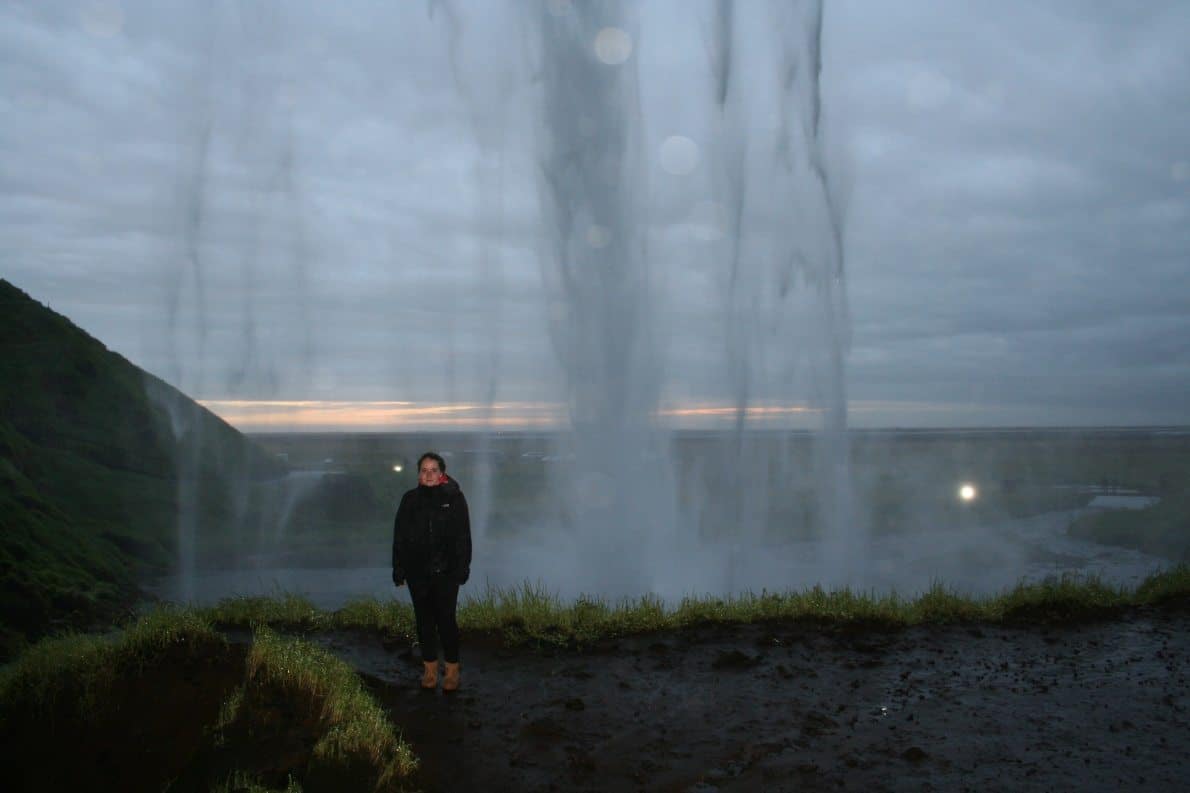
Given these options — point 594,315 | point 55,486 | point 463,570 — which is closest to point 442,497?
point 463,570

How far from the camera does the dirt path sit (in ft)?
18.9

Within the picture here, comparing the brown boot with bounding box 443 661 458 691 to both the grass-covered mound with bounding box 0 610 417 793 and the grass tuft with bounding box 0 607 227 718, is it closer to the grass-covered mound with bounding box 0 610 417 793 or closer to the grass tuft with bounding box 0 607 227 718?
the grass-covered mound with bounding box 0 610 417 793

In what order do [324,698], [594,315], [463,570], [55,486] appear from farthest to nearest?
[55,486]
[594,315]
[463,570]
[324,698]

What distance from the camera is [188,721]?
230 inches

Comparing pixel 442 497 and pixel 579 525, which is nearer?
pixel 442 497

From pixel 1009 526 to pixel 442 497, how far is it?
41.5m

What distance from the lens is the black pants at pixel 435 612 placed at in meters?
7.46

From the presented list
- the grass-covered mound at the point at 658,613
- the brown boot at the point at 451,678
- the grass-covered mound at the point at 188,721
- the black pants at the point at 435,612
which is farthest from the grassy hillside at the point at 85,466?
the brown boot at the point at 451,678

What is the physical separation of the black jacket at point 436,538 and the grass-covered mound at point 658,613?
2261 mm

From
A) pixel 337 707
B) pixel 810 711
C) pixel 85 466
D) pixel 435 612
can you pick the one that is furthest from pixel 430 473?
pixel 85 466

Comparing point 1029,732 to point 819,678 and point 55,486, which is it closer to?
point 819,678

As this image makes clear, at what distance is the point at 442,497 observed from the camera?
24.6 ft

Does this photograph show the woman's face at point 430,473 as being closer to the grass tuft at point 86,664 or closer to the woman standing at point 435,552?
the woman standing at point 435,552

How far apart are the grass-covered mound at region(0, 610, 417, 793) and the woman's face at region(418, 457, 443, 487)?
77.2 inches
